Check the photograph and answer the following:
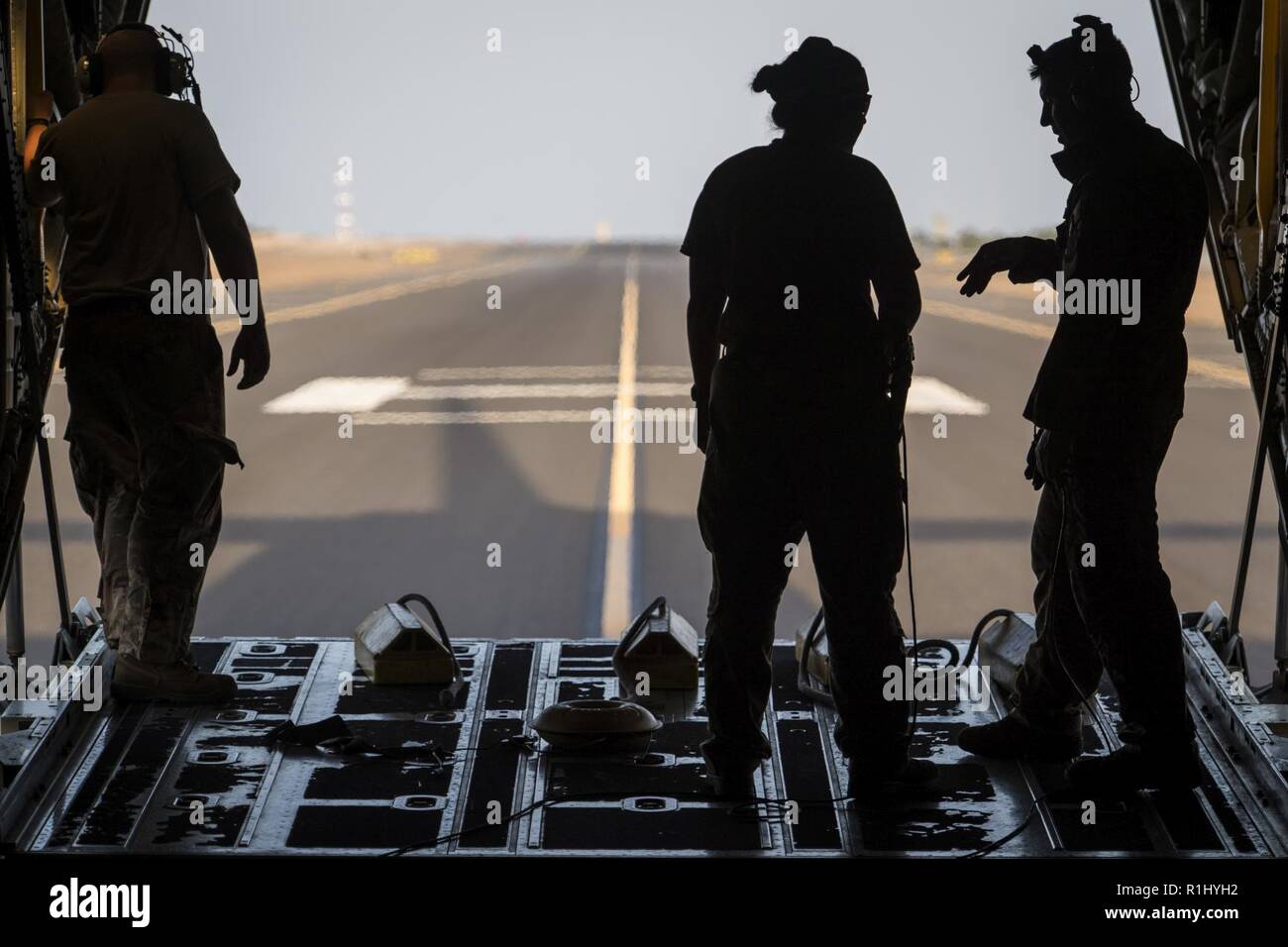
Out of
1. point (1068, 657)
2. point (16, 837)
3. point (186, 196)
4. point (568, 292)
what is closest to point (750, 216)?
point (1068, 657)

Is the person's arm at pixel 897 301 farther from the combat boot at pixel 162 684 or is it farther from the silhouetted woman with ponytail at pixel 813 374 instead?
the combat boot at pixel 162 684

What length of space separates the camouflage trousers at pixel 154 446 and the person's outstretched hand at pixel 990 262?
2.79 metres

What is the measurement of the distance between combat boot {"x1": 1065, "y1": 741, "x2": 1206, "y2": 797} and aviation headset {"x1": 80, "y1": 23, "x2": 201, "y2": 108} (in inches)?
160

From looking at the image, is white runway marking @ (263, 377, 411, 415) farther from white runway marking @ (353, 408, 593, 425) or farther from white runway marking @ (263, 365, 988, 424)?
white runway marking @ (353, 408, 593, 425)

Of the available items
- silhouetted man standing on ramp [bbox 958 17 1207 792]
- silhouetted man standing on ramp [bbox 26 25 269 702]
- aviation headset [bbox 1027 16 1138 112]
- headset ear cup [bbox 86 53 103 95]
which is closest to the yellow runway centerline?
silhouetted man standing on ramp [bbox 26 25 269 702]

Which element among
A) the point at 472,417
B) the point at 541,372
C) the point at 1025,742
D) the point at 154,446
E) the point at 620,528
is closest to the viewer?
the point at 1025,742

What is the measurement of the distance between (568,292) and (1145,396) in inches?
1733

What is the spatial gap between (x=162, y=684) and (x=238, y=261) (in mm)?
1586

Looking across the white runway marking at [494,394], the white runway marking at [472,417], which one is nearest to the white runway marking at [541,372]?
the white runway marking at [494,394]

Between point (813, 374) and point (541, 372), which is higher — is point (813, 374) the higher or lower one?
the higher one

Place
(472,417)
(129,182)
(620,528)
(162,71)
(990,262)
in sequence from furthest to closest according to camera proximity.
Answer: (472,417) → (620,528) → (162,71) → (129,182) → (990,262)

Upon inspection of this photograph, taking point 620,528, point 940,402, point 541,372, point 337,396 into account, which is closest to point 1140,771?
point 620,528

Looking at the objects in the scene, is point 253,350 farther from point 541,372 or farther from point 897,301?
point 541,372

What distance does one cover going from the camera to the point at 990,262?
5.20 meters
